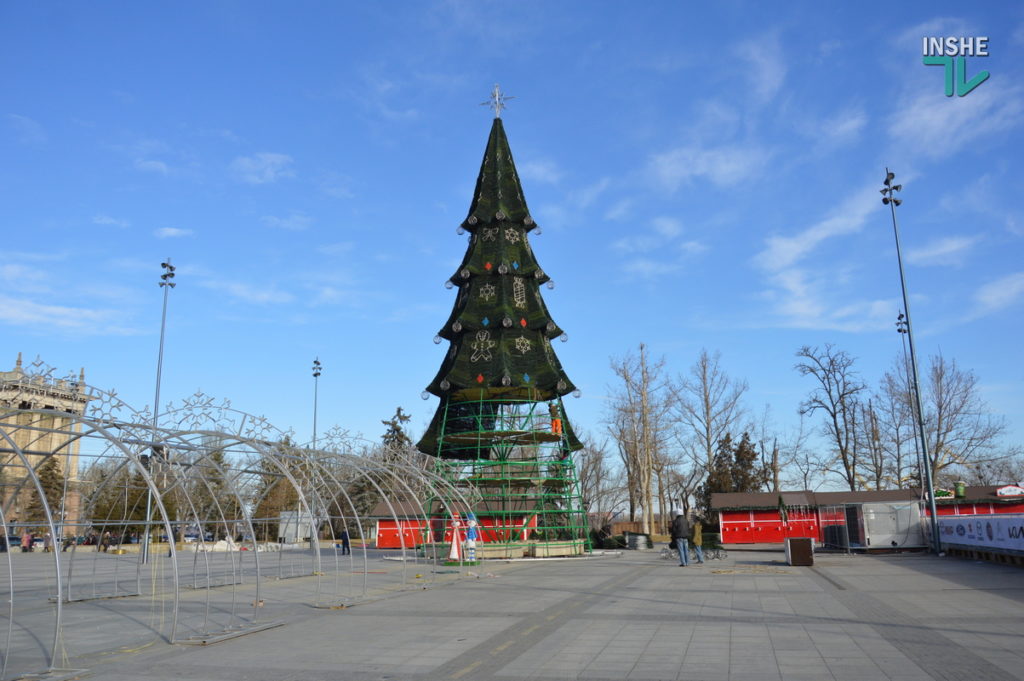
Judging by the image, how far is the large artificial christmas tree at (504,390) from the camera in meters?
35.5

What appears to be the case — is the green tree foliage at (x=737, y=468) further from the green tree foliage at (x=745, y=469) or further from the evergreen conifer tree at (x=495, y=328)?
the evergreen conifer tree at (x=495, y=328)

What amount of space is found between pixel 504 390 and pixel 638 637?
25613 mm

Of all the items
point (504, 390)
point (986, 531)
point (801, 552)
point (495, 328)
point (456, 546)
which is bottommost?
point (801, 552)

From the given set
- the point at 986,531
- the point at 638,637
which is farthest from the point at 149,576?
the point at 986,531

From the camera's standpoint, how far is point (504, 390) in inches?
1451

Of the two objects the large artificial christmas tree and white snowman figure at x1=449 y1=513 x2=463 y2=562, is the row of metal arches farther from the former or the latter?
the large artificial christmas tree

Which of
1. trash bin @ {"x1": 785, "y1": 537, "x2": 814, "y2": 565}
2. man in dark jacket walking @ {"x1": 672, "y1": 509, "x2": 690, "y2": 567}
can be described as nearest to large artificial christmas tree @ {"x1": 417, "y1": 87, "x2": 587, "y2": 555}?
man in dark jacket walking @ {"x1": 672, "y1": 509, "x2": 690, "y2": 567}

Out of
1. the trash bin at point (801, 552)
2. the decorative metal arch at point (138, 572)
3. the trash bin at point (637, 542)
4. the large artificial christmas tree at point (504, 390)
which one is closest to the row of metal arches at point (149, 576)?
the decorative metal arch at point (138, 572)

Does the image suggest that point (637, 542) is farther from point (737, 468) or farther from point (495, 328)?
point (737, 468)

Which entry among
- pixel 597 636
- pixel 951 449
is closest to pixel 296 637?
pixel 597 636

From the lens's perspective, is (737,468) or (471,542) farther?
(737,468)

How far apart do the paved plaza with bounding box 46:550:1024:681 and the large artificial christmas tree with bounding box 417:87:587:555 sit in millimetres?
15942

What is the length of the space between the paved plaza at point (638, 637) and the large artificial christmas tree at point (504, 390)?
52.3 ft

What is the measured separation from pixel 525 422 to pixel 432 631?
78.8ft
